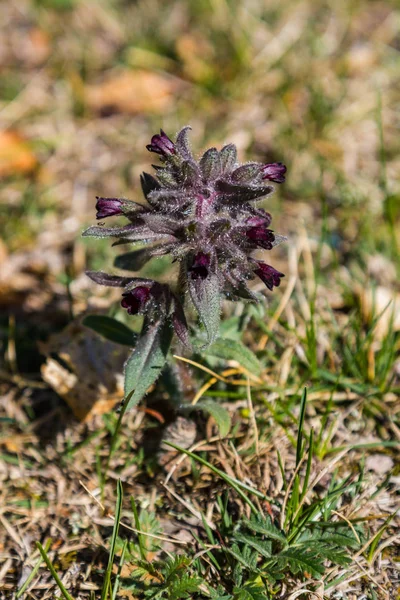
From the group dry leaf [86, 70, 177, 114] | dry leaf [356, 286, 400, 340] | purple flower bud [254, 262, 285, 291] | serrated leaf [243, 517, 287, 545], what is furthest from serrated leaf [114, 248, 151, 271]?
dry leaf [86, 70, 177, 114]

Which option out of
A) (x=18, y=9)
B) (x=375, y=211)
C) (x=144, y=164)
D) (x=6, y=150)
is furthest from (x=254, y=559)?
(x=18, y=9)

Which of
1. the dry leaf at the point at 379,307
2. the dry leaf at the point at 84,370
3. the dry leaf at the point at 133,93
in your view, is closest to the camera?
the dry leaf at the point at 84,370

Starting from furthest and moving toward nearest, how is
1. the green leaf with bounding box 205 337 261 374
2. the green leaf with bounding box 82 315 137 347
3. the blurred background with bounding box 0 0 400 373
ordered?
the blurred background with bounding box 0 0 400 373
the green leaf with bounding box 82 315 137 347
the green leaf with bounding box 205 337 261 374

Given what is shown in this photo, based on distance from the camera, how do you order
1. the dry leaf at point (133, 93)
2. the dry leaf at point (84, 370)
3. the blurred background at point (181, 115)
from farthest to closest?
the dry leaf at point (133, 93) → the blurred background at point (181, 115) → the dry leaf at point (84, 370)

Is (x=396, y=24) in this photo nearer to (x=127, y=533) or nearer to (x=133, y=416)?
(x=133, y=416)

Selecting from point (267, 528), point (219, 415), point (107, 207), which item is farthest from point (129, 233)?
point (267, 528)

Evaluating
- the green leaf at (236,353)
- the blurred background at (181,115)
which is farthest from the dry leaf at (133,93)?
the green leaf at (236,353)

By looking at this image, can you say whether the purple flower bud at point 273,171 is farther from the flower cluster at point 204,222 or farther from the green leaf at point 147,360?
the green leaf at point 147,360

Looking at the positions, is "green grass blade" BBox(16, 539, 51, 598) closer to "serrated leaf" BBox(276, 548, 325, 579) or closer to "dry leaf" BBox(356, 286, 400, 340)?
"serrated leaf" BBox(276, 548, 325, 579)
